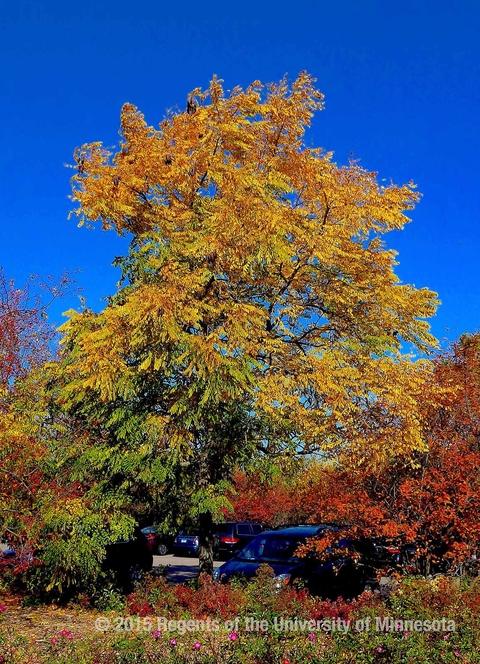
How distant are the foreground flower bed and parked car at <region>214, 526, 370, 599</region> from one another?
4036mm

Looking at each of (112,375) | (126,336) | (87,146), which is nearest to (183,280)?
(126,336)

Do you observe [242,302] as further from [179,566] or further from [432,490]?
[179,566]

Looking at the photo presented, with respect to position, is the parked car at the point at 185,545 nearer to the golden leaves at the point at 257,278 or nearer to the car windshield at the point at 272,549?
the car windshield at the point at 272,549

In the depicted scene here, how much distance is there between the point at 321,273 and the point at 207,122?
342 centimetres

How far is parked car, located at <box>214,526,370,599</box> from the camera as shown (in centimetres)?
1025

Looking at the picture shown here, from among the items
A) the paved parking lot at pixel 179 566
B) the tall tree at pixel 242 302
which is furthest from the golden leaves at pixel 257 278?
the paved parking lot at pixel 179 566

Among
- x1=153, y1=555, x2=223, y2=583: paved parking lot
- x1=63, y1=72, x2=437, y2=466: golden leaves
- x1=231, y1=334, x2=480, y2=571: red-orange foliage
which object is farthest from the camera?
x1=153, y1=555, x2=223, y2=583: paved parking lot

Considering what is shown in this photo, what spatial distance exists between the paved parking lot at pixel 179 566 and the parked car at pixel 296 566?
456cm

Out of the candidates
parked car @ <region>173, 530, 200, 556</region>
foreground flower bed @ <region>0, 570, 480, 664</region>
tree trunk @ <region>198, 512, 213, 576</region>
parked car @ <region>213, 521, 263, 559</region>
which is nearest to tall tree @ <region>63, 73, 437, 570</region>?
tree trunk @ <region>198, 512, 213, 576</region>

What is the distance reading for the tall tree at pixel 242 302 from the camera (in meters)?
9.43

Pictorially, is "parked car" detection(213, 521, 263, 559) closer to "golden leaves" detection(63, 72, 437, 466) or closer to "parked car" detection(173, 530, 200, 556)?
"parked car" detection(173, 530, 200, 556)

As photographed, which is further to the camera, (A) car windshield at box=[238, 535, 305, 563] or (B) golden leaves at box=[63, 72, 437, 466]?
(A) car windshield at box=[238, 535, 305, 563]

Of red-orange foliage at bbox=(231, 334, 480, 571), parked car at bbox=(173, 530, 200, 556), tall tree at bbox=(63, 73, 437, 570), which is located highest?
tall tree at bbox=(63, 73, 437, 570)

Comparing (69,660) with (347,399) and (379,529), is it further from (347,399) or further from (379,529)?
(347,399)
